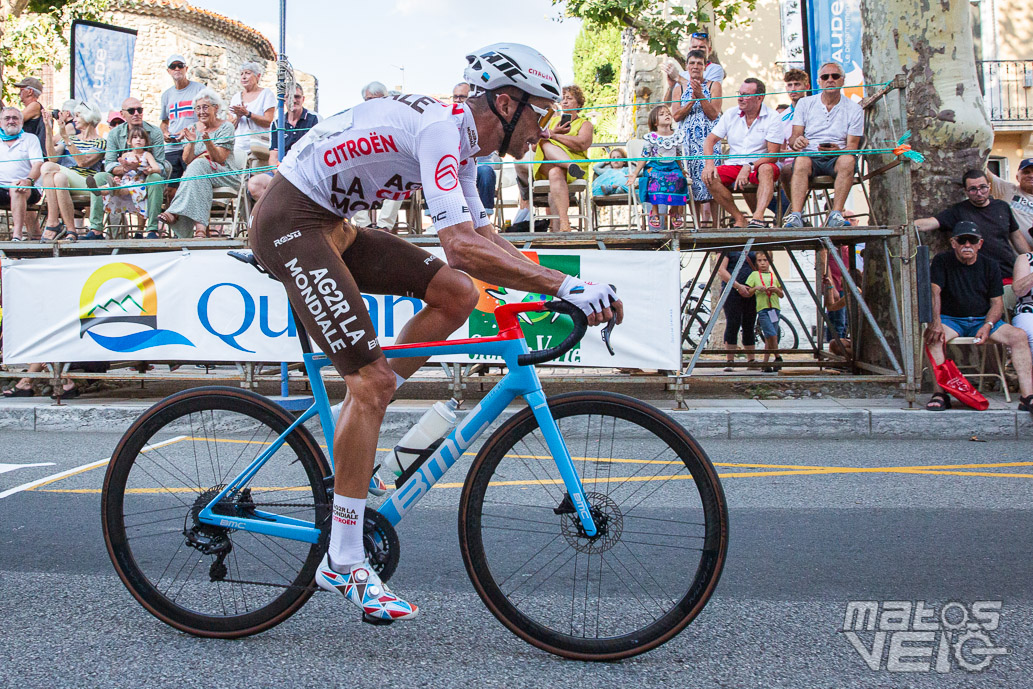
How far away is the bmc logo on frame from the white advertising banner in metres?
4.78

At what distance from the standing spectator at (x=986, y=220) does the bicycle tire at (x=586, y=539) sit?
23.2ft

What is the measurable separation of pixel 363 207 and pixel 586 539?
1.41m

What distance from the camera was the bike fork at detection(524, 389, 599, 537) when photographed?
2.94 metres

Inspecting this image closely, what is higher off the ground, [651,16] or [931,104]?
[651,16]

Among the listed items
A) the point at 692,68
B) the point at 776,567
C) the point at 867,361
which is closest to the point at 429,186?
the point at 776,567

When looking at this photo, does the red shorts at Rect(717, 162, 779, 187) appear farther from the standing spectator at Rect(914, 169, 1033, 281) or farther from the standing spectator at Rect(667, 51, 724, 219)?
the standing spectator at Rect(914, 169, 1033, 281)

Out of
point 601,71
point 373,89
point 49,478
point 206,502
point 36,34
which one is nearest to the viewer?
point 206,502

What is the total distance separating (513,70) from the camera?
299 cm

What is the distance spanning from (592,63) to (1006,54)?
1579cm

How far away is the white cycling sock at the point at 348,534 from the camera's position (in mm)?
2990

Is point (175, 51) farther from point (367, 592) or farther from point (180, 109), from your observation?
point (367, 592)

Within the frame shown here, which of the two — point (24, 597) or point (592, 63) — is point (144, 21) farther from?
point (24, 597)

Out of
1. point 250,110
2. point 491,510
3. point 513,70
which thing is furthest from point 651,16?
point 491,510

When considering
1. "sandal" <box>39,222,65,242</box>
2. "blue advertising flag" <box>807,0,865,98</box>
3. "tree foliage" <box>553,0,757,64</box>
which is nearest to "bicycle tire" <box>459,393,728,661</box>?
"sandal" <box>39,222,65,242</box>
